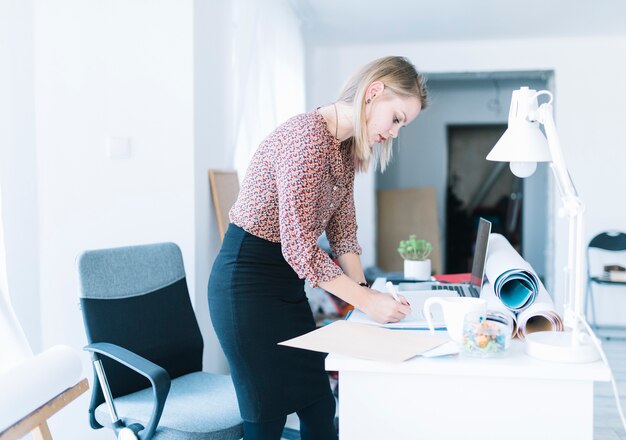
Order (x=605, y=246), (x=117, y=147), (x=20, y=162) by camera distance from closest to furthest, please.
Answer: (x=20, y=162) < (x=117, y=147) < (x=605, y=246)

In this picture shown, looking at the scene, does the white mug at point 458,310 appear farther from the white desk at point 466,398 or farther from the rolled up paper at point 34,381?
the rolled up paper at point 34,381

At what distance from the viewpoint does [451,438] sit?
4.46 ft

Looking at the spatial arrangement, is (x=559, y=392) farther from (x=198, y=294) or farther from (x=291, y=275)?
(x=198, y=294)

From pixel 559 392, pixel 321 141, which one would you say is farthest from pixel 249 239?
pixel 559 392

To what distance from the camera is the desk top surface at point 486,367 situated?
4.19ft

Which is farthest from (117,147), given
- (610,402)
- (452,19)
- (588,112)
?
(588,112)

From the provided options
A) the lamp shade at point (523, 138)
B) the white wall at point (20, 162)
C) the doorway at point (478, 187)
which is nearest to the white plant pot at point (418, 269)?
the lamp shade at point (523, 138)

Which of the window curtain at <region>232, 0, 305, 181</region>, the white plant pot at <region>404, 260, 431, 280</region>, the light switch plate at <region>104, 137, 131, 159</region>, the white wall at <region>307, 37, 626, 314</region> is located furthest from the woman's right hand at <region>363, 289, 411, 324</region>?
the white wall at <region>307, 37, 626, 314</region>

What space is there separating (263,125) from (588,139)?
324 cm

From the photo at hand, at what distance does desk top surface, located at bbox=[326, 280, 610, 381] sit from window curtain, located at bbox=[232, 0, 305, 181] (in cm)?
220

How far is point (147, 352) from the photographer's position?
80.2 inches

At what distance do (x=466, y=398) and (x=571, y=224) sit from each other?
433 millimetres

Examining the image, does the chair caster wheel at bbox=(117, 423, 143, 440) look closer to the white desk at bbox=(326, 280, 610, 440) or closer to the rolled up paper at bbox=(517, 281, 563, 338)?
the white desk at bbox=(326, 280, 610, 440)

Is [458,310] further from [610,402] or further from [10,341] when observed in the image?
[610,402]
